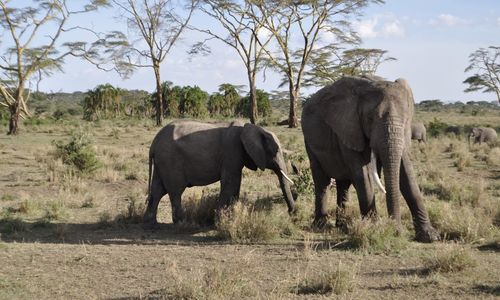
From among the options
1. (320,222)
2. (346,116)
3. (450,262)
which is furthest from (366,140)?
(450,262)

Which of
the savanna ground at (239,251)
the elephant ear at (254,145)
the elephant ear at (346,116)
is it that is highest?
the elephant ear at (346,116)

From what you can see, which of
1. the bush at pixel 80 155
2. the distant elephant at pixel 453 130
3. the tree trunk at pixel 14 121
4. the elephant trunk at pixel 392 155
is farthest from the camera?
the distant elephant at pixel 453 130

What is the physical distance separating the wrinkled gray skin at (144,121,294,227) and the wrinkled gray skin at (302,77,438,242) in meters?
0.75

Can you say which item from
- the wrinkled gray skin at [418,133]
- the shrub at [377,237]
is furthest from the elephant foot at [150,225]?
the wrinkled gray skin at [418,133]

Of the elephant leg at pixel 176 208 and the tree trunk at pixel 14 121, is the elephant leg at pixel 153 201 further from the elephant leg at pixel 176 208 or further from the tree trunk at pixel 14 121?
the tree trunk at pixel 14 121

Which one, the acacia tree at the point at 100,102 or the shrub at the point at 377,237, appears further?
the acacia tree at the point at 100,102

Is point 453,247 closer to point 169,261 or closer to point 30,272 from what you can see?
point 169,261

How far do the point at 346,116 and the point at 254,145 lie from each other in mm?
1595

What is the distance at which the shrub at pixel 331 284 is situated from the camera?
5.93m

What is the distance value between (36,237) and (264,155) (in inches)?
149

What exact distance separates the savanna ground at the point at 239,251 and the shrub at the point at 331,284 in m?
0.01

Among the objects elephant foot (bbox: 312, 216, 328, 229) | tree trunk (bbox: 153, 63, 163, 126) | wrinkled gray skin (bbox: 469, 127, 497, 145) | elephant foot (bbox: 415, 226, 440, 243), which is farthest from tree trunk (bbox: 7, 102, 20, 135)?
elephant foot (bbox: 415, 226, 440, 243)

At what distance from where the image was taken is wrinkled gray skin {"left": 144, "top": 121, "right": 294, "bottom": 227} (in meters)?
9.41

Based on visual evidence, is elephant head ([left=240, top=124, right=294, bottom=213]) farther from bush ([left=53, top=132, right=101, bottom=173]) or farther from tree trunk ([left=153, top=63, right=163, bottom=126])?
tree trunk ([left=153, top=63, right=163, bottom=126])
